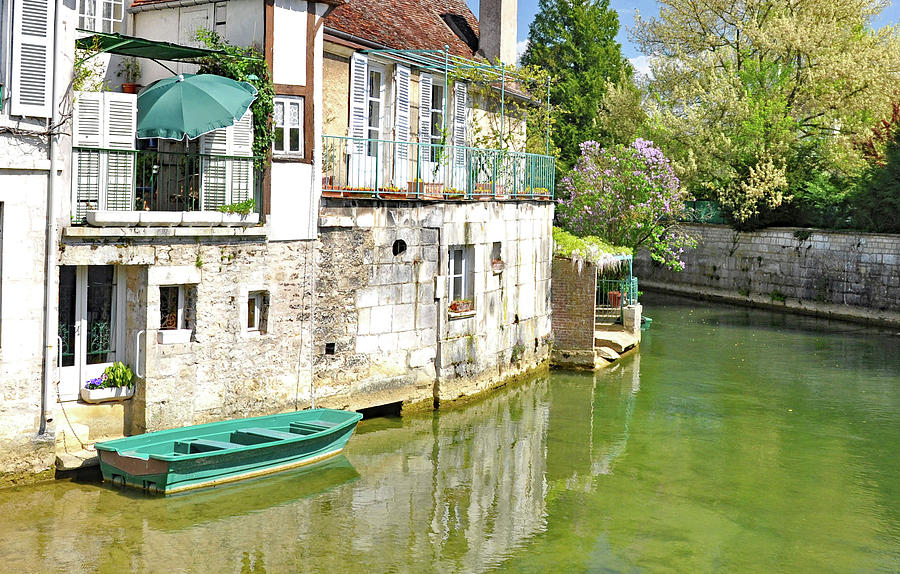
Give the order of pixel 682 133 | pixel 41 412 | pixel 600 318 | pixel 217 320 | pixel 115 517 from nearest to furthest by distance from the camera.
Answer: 1. pixel 115 517
2. pixel 41 412
3. pixel 217 320
4. pixel 600 318
5. pixel 682 133

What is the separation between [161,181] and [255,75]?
2.24 m

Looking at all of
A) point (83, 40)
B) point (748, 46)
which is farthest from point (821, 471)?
point (748, 46)

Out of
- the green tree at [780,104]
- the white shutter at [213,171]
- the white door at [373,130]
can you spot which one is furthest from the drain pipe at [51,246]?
the green tree at [780,104]

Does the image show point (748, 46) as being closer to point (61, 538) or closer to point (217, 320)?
point (217, 320)

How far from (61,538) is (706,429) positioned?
473 inches

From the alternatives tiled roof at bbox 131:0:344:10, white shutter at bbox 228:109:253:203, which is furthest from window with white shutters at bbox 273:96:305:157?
tiled roof at bbox 131:0:344:10

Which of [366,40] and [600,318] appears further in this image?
[600,318]

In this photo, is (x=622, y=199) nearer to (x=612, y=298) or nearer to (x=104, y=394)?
(x=612, y=298)

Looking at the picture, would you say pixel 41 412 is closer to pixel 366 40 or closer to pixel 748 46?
pixel 366 40

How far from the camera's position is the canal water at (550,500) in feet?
39.1

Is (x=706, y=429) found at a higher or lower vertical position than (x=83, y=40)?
lower

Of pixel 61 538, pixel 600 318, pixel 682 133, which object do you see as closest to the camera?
pixel 61 538

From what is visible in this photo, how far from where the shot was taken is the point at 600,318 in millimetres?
27719

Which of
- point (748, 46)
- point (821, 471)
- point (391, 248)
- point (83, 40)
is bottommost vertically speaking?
point (821, 471)
